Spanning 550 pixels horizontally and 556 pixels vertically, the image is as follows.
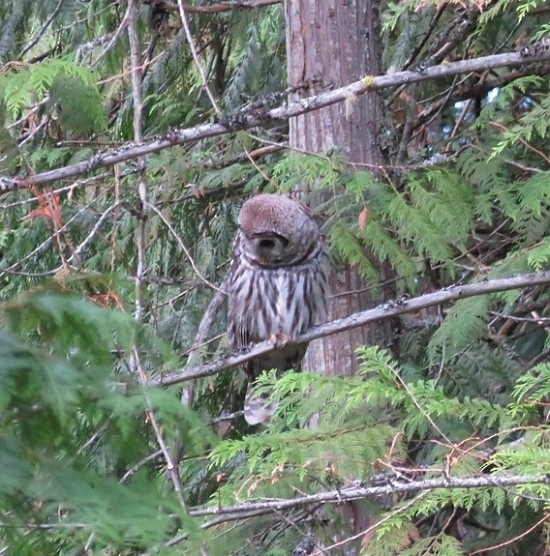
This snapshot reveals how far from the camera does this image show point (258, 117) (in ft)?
9.78

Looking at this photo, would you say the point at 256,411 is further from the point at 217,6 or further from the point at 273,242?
the point at 217,6

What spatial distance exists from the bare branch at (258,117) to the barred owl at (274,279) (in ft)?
4.12

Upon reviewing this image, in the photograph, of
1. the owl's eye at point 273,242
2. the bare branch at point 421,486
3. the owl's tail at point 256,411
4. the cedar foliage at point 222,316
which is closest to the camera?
the cedar foliage at point 222,316

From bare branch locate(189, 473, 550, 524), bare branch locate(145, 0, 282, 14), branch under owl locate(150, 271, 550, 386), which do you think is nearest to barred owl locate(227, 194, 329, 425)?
bare branch locate(145, 0, 282, 14)

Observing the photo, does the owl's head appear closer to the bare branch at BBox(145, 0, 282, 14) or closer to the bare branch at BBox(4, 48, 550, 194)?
the bare branch at BBox(145, 0, 282, 14)

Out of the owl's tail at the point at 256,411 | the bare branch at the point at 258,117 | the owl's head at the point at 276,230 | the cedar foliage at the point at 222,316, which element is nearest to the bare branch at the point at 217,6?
Result: the cedar foliage at the point at 222,316

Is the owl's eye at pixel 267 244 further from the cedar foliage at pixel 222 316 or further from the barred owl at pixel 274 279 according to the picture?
the cedar foliage at pixel 222 316

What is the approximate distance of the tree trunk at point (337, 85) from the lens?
428 centimetres

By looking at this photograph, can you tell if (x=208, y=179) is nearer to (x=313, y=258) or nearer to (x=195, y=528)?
(x=313, y=258)

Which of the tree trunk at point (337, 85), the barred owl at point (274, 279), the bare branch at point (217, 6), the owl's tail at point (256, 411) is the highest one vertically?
the bare branch at point (217, 6)

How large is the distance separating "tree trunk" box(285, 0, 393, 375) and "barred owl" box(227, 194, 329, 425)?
0.14 metres

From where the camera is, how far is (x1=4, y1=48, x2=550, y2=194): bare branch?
287 cm

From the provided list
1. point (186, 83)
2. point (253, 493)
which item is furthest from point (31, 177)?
point (186, 83)

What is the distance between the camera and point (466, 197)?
3.51m
